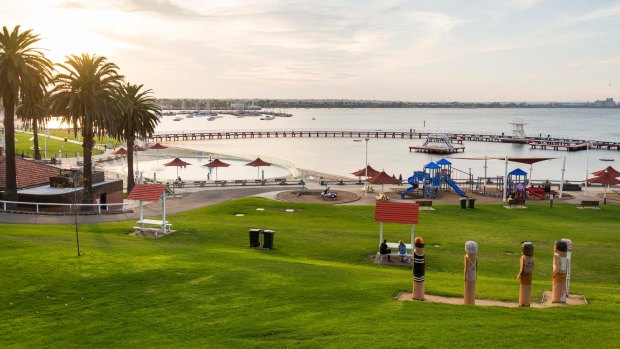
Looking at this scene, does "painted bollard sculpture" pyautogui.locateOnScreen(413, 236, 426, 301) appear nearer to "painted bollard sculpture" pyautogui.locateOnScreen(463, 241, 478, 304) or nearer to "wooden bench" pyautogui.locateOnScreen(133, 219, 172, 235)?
"painted bollard sculpture" pyautogui.locateOnScreen(463, 241, 478, 304)

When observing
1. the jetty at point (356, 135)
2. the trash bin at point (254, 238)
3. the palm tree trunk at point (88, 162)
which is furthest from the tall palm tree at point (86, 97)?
the jetty at point (356, 135)

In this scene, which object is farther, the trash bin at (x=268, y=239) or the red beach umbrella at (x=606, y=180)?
the red beach umbrella at (x=606, y=180)

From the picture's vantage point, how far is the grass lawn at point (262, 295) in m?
12.5

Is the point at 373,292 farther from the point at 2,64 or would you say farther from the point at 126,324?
the point at 2,64

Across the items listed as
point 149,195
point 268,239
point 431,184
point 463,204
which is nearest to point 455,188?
point 431,184

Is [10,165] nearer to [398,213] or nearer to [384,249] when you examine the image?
[384,249]

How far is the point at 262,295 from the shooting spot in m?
16.0

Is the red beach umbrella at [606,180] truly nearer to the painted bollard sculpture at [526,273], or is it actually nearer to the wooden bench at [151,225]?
the painted bollard sculpture at [526,273]

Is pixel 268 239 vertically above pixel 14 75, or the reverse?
pixel 14 75

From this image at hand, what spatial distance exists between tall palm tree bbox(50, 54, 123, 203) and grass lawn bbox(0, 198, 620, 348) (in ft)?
46.5

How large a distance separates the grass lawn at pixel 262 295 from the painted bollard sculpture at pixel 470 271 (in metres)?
0.62

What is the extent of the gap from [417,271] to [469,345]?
423 cm

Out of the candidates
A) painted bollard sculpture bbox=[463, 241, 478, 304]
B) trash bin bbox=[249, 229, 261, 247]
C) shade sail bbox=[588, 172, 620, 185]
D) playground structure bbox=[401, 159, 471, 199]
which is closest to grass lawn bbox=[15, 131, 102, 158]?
playground structure bbox=[401, 159, 471, 199]

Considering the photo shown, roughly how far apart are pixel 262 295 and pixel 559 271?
9068 millimetres
